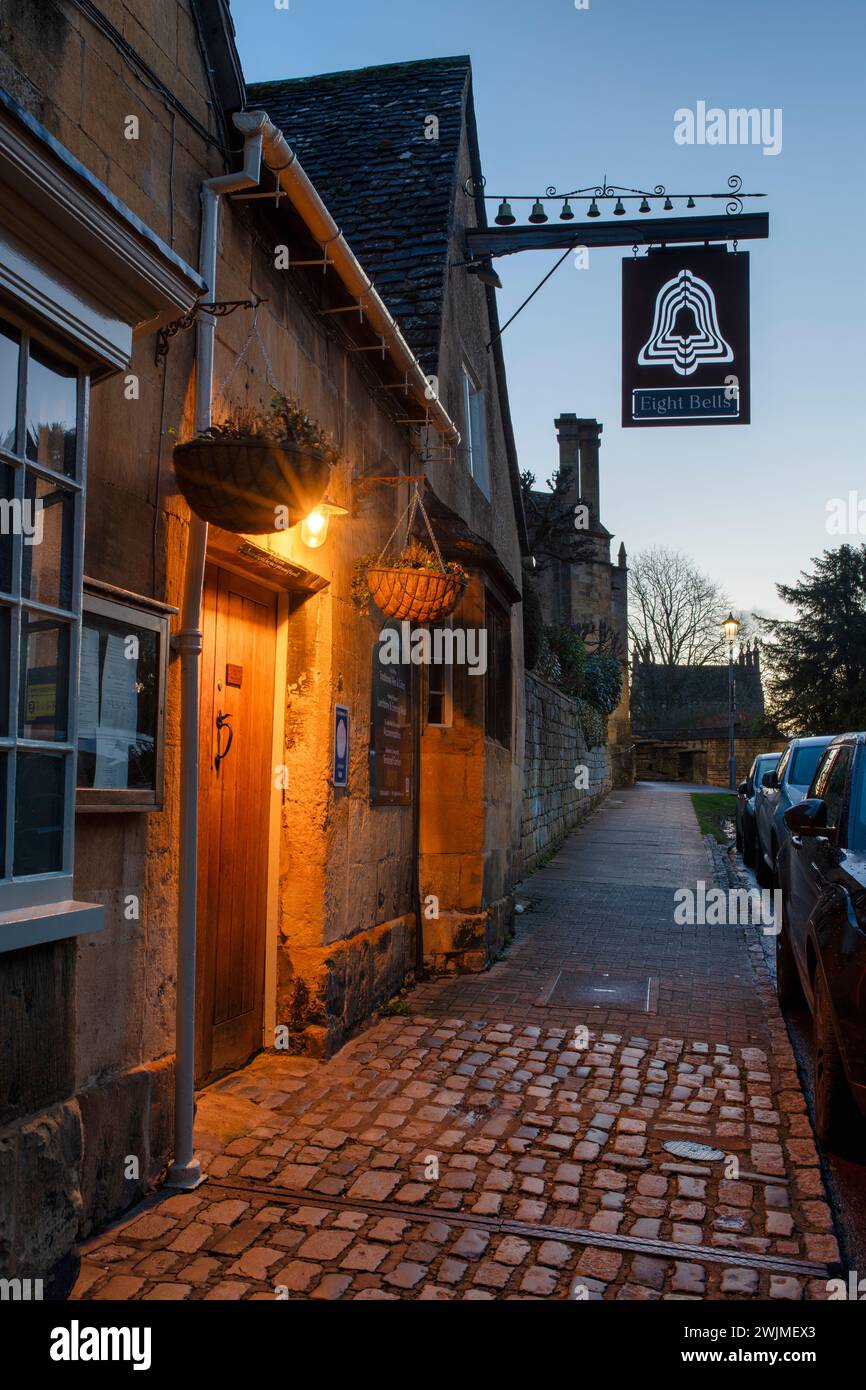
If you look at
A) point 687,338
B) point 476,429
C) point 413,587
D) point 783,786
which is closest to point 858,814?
point 413,587

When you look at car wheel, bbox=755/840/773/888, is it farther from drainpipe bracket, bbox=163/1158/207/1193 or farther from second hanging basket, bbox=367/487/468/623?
drainpipe bracket, bbox=163/1158/207/1193

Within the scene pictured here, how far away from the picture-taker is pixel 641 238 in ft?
27.6

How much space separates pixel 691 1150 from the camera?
4.44 m

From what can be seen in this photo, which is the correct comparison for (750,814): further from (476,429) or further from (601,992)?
(601,992)

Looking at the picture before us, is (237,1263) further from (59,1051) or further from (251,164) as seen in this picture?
(251,164)

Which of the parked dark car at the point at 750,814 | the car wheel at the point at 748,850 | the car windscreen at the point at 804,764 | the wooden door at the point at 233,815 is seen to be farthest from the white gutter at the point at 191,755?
the car wheel at the point at 748,850

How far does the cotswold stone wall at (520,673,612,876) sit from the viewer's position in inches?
524

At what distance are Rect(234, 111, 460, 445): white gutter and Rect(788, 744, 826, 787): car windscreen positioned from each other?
597 cm

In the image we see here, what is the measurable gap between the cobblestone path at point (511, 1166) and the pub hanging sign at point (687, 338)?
433cm

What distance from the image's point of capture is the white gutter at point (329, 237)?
4.39 metres

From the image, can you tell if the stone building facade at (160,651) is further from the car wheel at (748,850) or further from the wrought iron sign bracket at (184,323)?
the car wheel at (748,850)

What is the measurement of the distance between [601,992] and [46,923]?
5059 mm

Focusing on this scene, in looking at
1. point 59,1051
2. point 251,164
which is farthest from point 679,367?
point 59,1051
